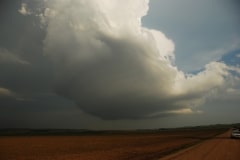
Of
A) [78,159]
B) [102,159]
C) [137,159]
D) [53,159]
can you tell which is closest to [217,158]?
[137,159]

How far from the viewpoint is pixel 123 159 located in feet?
76.3

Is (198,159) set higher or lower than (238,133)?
lower

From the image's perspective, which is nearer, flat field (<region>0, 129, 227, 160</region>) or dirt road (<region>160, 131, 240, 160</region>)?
dirt road (<region>160, 131, 240, 160</region>)

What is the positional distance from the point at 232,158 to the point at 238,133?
32.8m

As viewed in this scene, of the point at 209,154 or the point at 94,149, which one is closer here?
the point at 209,154

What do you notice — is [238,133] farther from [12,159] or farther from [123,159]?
[12,159]

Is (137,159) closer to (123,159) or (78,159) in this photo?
(123,159)

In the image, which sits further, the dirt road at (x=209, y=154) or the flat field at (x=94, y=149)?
the flat field at (x=94, y=149)

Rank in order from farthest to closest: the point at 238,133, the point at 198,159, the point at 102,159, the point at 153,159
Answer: the point at 238,133, the point at 102,159, the point at 153,159, the point at 198,159

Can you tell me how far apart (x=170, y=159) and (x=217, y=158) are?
2981mm

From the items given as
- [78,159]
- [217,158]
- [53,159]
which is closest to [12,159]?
[53,159]

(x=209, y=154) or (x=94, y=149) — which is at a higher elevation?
(x=94, y=149)

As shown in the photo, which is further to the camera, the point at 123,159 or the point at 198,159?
the point at 123,159

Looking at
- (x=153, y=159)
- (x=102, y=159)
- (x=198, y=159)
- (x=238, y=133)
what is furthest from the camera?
(x=238, y=133)
